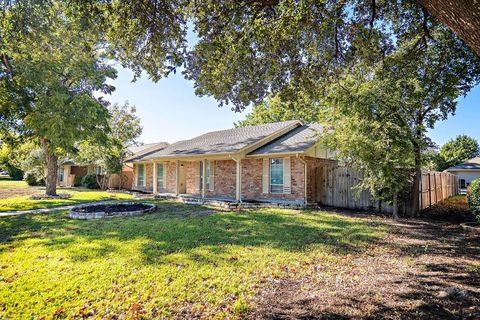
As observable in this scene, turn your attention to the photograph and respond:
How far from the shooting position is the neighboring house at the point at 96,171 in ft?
95.9

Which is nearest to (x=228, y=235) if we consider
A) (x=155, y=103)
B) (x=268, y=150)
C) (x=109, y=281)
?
(x=109, y=281)

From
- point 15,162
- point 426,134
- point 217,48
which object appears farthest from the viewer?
point 15,162

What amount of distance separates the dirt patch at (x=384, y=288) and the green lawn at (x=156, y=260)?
1.13 feet

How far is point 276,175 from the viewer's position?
51.5 ft

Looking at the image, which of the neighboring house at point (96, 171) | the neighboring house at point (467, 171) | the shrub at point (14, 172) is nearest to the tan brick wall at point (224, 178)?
the neighboring house at point (96, 171)

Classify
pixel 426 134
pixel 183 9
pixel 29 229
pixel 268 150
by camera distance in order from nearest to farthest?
pixel 183 9 < pixel 29 229 < pixel 426 134 < pixel 268 150

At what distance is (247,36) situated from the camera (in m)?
4.80

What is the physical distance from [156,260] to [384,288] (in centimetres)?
405

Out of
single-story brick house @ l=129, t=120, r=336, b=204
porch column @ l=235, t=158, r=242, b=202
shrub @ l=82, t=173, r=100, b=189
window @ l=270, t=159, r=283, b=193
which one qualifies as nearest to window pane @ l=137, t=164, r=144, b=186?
single-story brick house @ l=129, t=120, r=336, b=204

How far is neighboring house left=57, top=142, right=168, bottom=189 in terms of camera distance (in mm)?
29234

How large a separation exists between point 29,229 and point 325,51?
10360 mm

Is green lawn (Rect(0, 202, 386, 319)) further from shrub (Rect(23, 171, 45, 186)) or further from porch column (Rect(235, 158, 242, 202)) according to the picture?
shrub (Rect(23, 171, 45, 186))

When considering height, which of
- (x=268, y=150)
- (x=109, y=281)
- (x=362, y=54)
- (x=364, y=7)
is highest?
(x=364, y=7)

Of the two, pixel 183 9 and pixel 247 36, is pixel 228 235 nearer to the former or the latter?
pixel 247 36
